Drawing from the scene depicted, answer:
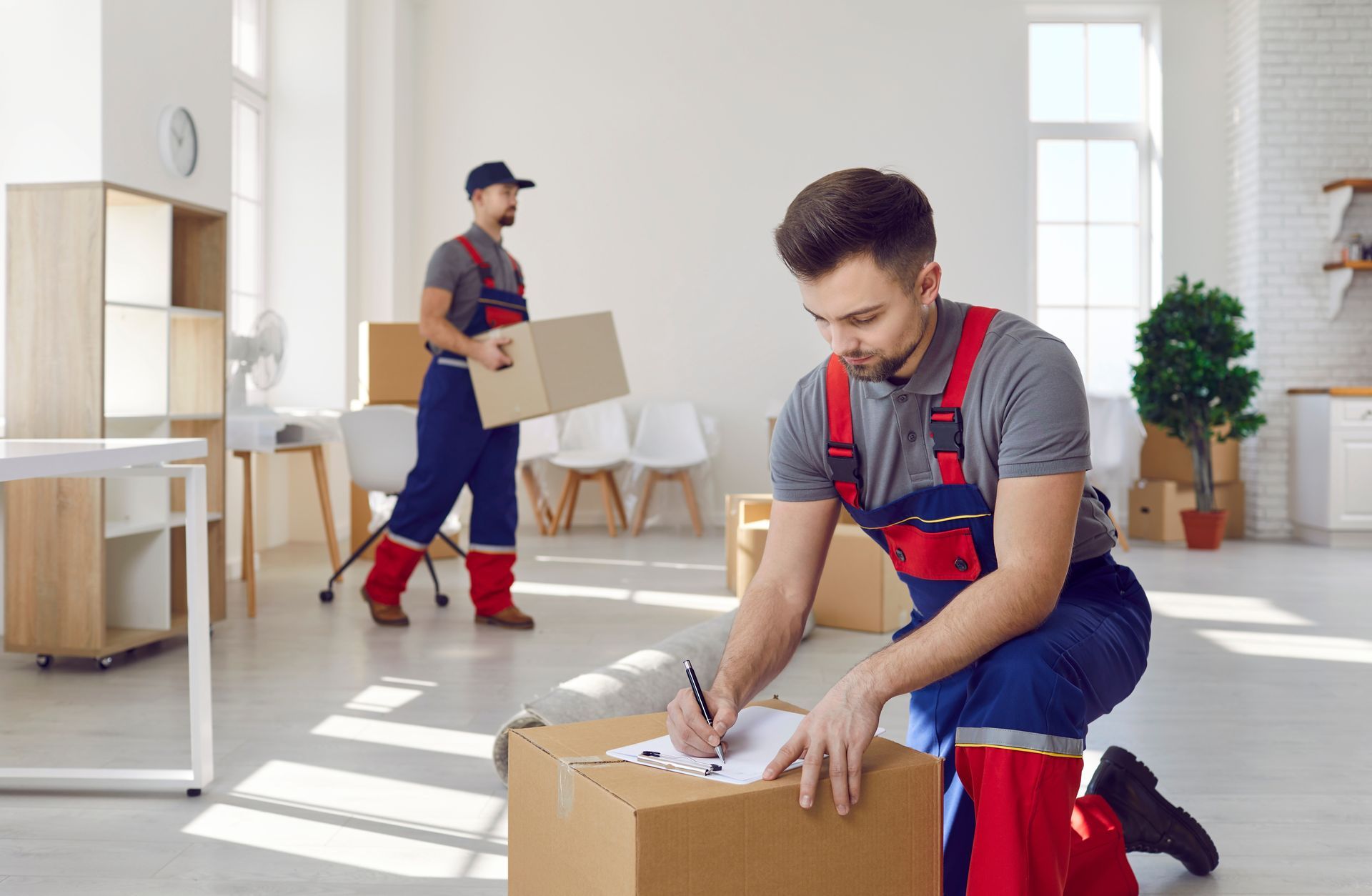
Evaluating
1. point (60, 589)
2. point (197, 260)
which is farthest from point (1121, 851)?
point (197, 260)

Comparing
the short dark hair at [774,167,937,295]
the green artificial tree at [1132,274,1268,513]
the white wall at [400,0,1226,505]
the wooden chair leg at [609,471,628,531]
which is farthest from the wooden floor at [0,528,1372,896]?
the white wall at [400,0,1226,505]

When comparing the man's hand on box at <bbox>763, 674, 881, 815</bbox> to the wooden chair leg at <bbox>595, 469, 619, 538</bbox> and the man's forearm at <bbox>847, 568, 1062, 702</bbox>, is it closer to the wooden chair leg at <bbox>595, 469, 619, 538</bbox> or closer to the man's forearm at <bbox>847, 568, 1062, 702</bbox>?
the man's forearm at <bbox>847, 568, 1062, 702</bbox>

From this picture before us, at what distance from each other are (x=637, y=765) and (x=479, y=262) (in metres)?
2.97

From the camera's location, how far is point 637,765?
3.68 feet

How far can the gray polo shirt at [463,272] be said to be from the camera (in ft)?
12.5

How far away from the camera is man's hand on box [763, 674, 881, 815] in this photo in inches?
42.7

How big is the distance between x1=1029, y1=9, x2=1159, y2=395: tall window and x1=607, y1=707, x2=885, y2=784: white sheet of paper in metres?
6.67

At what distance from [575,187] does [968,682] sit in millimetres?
6435

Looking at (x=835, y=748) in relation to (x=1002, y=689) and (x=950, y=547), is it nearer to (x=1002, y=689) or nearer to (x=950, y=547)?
(x=1002, y=689)

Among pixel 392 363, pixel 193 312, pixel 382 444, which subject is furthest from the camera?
pixel 392 363

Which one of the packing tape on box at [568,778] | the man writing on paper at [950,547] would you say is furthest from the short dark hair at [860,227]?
the packing tape on box at [568,778]

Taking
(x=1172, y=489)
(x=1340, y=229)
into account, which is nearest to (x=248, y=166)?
(x=1172, y=489)

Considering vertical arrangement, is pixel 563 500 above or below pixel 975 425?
below

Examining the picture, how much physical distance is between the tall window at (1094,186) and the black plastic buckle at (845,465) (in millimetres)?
6412
